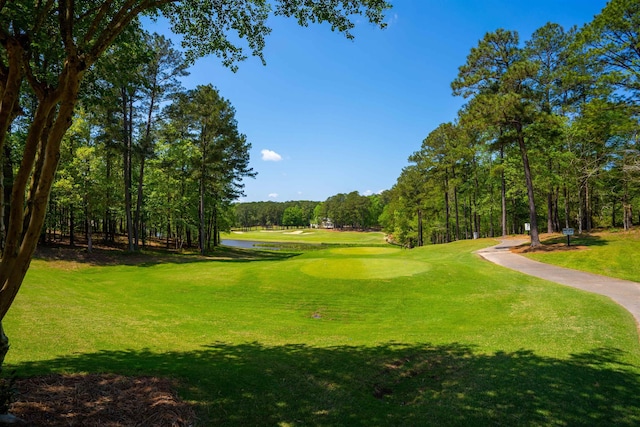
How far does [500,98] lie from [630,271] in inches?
503

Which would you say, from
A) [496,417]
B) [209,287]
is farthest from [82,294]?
[496,417]

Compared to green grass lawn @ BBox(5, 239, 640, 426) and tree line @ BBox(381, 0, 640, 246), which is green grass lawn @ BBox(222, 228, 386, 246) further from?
green grass lawn @ BBox(5, 239, 640, 426)

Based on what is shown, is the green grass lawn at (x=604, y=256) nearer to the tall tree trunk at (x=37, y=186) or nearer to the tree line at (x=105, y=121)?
the tree line at (x=105, y=121)

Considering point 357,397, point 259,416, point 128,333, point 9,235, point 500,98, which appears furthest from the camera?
point 500,98

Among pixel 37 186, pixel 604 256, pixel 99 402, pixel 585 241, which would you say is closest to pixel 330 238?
pixel 585 241

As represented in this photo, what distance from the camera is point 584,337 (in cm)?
848

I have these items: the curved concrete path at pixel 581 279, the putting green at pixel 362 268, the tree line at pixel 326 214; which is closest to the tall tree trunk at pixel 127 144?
the putting green at pixel 362 268

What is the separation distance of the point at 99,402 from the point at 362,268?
50.0 feet

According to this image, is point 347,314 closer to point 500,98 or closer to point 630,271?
point 630,271

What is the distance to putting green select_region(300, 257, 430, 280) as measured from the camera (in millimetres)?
17597

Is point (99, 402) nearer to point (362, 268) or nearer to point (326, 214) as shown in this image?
point (362, 268)

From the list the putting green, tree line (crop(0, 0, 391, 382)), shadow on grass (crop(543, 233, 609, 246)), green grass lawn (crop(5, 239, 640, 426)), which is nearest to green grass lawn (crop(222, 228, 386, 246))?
tree line (crop(0, 0, 391, 382))

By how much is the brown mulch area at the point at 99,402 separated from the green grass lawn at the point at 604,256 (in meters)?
20.2

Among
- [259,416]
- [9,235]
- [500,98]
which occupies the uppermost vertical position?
[500,98]
